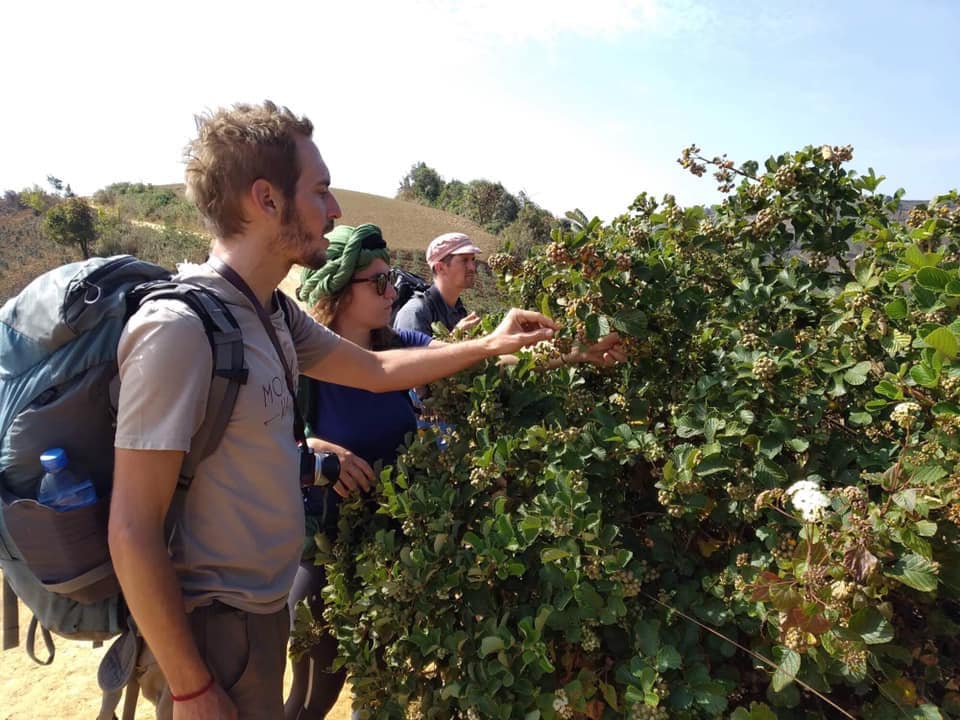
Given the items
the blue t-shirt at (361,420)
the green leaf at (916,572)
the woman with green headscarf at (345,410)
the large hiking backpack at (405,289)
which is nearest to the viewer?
the green leaf at (916,572)

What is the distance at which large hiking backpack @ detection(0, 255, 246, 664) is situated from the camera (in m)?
1.41

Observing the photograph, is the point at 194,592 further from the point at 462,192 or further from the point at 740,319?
the point at 462,192

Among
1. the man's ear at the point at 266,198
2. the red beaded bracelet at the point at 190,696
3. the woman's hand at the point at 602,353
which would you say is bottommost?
the red beaded bracelet at the point at 190,696

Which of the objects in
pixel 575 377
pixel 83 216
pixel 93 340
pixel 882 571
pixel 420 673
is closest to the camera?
pixel 882 571

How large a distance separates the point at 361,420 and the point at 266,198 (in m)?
1.08

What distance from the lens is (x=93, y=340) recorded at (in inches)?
57.4

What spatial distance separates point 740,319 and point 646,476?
Result: 19.7 inches

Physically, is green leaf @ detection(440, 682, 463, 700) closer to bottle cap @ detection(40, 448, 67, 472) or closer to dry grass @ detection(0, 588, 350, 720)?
bottle cap @ detection(40, 448, 67, 472)

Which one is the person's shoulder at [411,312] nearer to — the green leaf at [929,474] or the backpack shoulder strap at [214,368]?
the backpack shoulder strap at [214,368]

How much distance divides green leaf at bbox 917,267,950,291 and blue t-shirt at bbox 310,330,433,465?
1.66m

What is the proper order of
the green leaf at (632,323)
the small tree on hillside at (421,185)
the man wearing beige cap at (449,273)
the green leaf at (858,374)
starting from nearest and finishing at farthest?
1. the green leaf at (858,374)
2. the green leaf at (632,323)
3. the man wearing beige cap at (449,273)
4. the small tree on hillside at (421,185)

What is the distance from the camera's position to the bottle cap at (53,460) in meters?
1.39

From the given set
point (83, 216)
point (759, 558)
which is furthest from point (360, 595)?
point (83, 216)

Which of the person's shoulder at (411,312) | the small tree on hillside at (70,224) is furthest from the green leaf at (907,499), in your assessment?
the small tree on hillside at (70,224)
